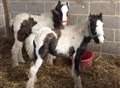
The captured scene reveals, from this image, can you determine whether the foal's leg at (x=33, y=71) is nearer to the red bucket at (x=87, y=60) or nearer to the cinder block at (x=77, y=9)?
the red bucket at (x=87, y=60)

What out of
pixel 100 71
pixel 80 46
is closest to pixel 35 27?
pixel 80 46

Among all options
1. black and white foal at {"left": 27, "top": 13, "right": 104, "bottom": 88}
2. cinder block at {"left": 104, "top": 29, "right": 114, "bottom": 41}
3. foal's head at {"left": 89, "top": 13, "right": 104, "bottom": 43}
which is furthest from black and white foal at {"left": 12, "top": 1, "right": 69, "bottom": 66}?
cinder block at {"left": 104, "top": 29, "right": 114, "bottom": 41}

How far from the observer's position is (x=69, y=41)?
3.84 meters

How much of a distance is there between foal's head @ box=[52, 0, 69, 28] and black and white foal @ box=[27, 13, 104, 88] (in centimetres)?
27

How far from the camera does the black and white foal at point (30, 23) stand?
430cm

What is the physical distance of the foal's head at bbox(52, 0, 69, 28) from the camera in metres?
4.23

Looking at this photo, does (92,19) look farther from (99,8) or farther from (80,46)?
(99,8)

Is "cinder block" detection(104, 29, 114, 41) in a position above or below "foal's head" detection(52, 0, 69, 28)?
below

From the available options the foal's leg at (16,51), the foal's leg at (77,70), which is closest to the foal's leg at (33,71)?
the foal's leg at (77,70)

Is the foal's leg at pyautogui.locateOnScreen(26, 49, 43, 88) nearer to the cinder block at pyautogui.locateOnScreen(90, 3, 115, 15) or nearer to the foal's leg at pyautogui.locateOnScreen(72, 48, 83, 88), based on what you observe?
the foal's leg at pyautogui.locateOnScreen(72, 48, 83, 88)

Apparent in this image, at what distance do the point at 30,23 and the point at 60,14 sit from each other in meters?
0.44

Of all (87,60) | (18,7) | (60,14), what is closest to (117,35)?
(87,60)

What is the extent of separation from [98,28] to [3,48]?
6.52 ft

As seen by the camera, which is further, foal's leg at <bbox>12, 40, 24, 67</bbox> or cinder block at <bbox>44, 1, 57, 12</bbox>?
cinder block at <bbox>44, 1, 57, 12</bbox>
